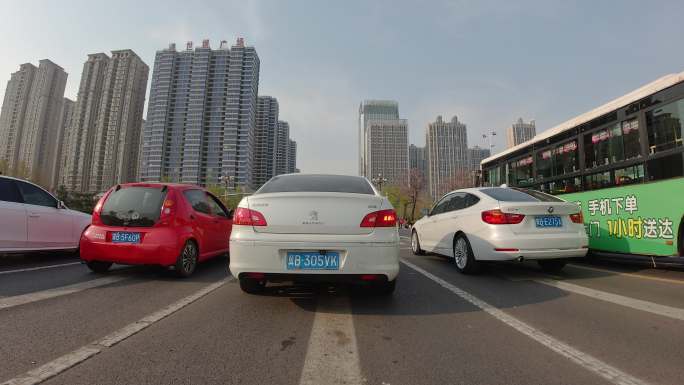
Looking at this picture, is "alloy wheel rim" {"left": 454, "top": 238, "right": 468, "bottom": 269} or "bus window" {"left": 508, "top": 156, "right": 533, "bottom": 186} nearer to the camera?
"alloy wheel rim" {"left": 454, "top": 238, "right": 468, "bottom": 269}

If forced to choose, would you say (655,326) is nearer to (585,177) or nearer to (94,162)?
(585,177)

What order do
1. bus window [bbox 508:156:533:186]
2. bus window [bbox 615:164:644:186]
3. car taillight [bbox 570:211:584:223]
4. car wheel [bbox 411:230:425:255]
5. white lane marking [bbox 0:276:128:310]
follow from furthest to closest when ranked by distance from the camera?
bus window [bbox 508:156:533:186] → car wheel [bbox 411:230:425:255] → bus window [bbox 615:164:644:186] → car taillight [bbox 570:211:584:223] → white lane marking [bbox 0:276:128:310]

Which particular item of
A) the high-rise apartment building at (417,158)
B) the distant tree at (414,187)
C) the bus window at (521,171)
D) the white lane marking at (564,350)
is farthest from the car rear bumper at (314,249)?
the high-rise apartment building at (417,158)

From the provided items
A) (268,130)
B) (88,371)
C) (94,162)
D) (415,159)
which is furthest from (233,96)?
(88,371)

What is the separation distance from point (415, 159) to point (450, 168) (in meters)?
18.8

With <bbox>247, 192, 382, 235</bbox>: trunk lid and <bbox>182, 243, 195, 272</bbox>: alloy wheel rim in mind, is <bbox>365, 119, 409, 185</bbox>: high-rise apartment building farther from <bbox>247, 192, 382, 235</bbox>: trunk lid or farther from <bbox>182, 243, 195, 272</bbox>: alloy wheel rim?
<bbox>247, 192, 382, 235</bbox>: trunk lid

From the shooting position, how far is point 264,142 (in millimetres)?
93750

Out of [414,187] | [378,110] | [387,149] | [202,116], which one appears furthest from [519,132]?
[378,110]

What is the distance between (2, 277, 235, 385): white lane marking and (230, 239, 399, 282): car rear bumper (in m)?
0.79

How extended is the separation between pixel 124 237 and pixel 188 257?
3.00 feet

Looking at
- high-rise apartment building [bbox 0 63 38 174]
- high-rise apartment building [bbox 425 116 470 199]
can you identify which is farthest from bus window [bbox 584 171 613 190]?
high-rise apartment building [bbox 0 63 38 174]

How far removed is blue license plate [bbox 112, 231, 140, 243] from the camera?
15.4 ft

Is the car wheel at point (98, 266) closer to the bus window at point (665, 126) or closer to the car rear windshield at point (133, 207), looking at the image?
the car rear windshield at point (133, 207)

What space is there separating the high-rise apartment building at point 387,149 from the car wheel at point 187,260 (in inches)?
3524
